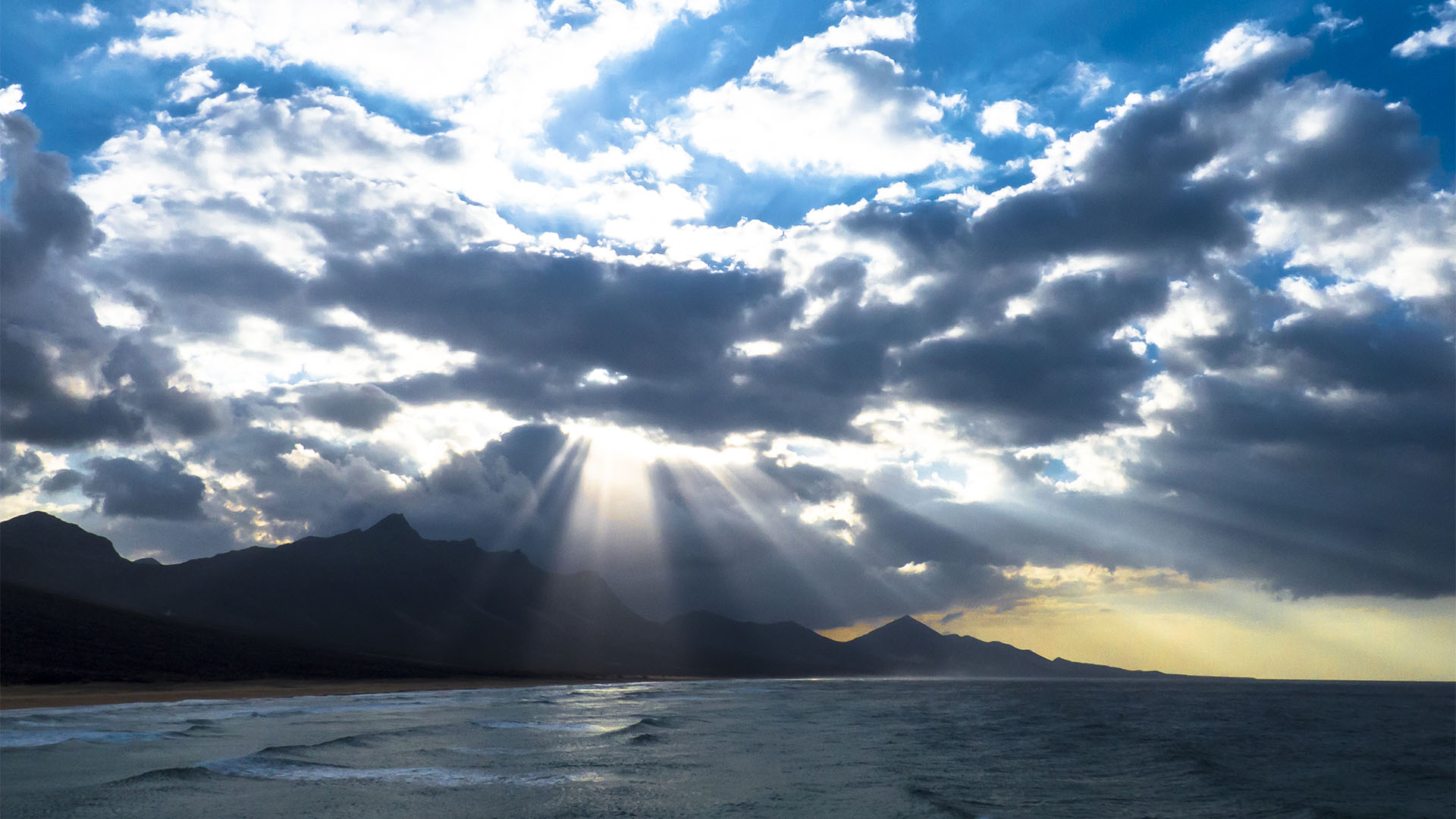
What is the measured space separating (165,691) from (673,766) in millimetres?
72773

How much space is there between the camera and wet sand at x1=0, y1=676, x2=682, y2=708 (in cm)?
6200

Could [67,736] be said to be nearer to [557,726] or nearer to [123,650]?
[557,726]

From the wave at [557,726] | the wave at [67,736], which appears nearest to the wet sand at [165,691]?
the wave at [67,736]

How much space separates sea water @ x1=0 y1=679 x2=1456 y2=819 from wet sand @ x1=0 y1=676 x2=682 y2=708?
24.1 ft

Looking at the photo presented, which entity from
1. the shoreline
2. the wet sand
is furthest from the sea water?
the wet sand

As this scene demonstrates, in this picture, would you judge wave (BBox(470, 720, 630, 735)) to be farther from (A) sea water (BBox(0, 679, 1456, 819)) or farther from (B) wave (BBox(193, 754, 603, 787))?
(B) wave (BBox(193, 754, 603, 787))

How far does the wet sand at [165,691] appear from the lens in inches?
2441

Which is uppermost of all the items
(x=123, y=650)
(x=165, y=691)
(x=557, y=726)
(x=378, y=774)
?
(x=378, y=774)

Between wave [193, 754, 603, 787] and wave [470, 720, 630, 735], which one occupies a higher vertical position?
wave [193, 754, 603, 787]

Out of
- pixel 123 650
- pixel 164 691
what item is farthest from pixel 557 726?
pixel 123 650

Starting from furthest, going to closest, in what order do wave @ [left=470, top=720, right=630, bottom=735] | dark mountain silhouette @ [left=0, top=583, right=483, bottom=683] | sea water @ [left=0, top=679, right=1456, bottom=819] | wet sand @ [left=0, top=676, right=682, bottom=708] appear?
dark mountain silhouette @ [left=0, top=583, right=483, bottom=683] → wet sand @ [left=0, top=676, right=682, bottom=708] → wave @ [left=470, top=720, right=630, bottom=735] → sea water @ [left=0, top=679, right=1456, bottom=819]

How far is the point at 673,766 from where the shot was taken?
104 feet

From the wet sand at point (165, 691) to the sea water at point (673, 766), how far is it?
289 inches

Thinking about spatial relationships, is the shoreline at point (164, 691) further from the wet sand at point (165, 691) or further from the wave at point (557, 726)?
the wave at point (557, 726)
